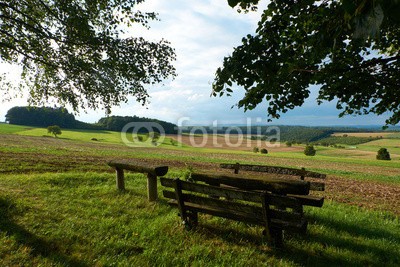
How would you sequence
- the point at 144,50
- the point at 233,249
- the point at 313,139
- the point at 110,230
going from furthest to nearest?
the point at 313,139 → the point at 144,50 → the point at 110,230 → the point at 233,249

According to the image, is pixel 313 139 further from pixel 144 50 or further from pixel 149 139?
pixel 144 50

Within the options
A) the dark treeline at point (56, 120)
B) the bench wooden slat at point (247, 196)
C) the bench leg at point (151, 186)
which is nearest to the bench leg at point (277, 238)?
the bench wooden slat at point (247, 196)

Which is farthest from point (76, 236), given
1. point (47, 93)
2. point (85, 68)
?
point (47, 93)

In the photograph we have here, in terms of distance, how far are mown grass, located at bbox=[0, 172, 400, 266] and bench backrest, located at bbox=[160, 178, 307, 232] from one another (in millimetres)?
536

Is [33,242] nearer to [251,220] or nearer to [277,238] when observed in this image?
[251,220]

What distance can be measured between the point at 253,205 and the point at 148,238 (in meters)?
2.20

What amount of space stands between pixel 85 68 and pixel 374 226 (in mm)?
10658

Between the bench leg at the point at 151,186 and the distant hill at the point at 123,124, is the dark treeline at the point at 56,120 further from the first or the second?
the bench leg at the point at 151,186

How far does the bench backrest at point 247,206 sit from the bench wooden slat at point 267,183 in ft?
1.44

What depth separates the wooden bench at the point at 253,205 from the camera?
4.52 metres

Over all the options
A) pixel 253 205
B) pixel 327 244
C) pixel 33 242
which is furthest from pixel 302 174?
pixel 33 242

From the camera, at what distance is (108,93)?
1039cm

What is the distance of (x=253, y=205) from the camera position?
512 cm

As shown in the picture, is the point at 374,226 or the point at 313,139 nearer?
the point at 374,226
